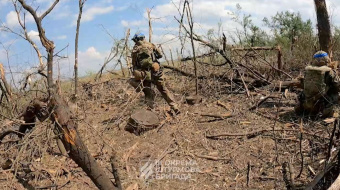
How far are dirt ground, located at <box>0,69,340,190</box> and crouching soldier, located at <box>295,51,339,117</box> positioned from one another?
0.27 m

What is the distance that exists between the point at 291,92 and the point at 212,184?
12.3 feet

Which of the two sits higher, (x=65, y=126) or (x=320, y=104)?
(x=65, y=126)

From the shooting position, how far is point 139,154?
6613 mm

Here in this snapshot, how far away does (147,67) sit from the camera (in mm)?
8008

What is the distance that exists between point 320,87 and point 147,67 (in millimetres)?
3514

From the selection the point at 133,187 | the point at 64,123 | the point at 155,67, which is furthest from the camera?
the point at 155,67

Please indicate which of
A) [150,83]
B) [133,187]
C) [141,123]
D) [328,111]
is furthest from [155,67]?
[328,111]

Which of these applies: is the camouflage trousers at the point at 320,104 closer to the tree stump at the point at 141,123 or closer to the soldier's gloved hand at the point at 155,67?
the tree stump at the point at 141,123

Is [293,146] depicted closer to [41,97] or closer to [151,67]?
[151,67]

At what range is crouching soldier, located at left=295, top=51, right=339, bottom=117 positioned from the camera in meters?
6.47

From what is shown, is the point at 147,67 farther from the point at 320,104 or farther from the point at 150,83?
the point at 320,104

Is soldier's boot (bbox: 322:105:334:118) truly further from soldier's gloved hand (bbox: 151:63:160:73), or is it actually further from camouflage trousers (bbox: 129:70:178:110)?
soldier's gloved hand (bbox: 151:63:160:73)

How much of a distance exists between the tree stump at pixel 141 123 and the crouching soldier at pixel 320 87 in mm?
2921

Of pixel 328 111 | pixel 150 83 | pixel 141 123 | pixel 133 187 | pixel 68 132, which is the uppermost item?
pixel 150 83
